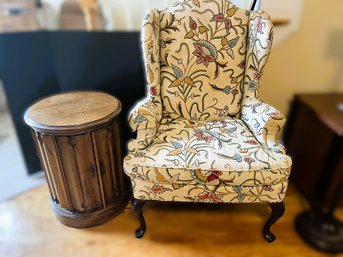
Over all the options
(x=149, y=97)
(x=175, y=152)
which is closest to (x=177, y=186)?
(x=175, y=152)

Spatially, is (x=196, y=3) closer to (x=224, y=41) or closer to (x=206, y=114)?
(x=224, y=41)

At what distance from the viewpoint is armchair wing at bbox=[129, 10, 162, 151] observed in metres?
1.23

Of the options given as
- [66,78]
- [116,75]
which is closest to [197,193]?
[116,75]

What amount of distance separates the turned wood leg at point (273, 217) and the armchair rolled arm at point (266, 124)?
0.27 meters

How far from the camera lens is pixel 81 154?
125 centimetres

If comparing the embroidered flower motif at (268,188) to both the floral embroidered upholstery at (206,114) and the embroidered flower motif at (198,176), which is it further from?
the embroidered flower motif at (198,176)

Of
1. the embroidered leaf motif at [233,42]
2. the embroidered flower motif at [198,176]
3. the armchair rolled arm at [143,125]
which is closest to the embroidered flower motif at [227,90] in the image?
the embroidered leaf motif at [233,42]

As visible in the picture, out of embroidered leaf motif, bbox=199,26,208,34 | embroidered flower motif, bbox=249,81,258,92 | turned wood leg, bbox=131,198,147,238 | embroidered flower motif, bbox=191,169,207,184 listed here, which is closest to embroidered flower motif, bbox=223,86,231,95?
embroidered flower motif, bbox=249,81,258,92

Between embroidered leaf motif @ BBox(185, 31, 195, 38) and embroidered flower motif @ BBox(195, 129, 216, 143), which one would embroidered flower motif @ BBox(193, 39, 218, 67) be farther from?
embroidered flower motif @ BBox(195, 129, 216, 143)

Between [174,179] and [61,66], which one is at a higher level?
[61,66]

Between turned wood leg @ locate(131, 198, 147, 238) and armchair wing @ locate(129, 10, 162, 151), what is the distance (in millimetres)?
270

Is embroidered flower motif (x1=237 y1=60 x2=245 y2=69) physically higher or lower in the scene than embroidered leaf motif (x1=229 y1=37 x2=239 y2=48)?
lower

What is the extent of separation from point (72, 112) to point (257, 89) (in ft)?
3.11

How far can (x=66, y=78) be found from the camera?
65.8 inches
